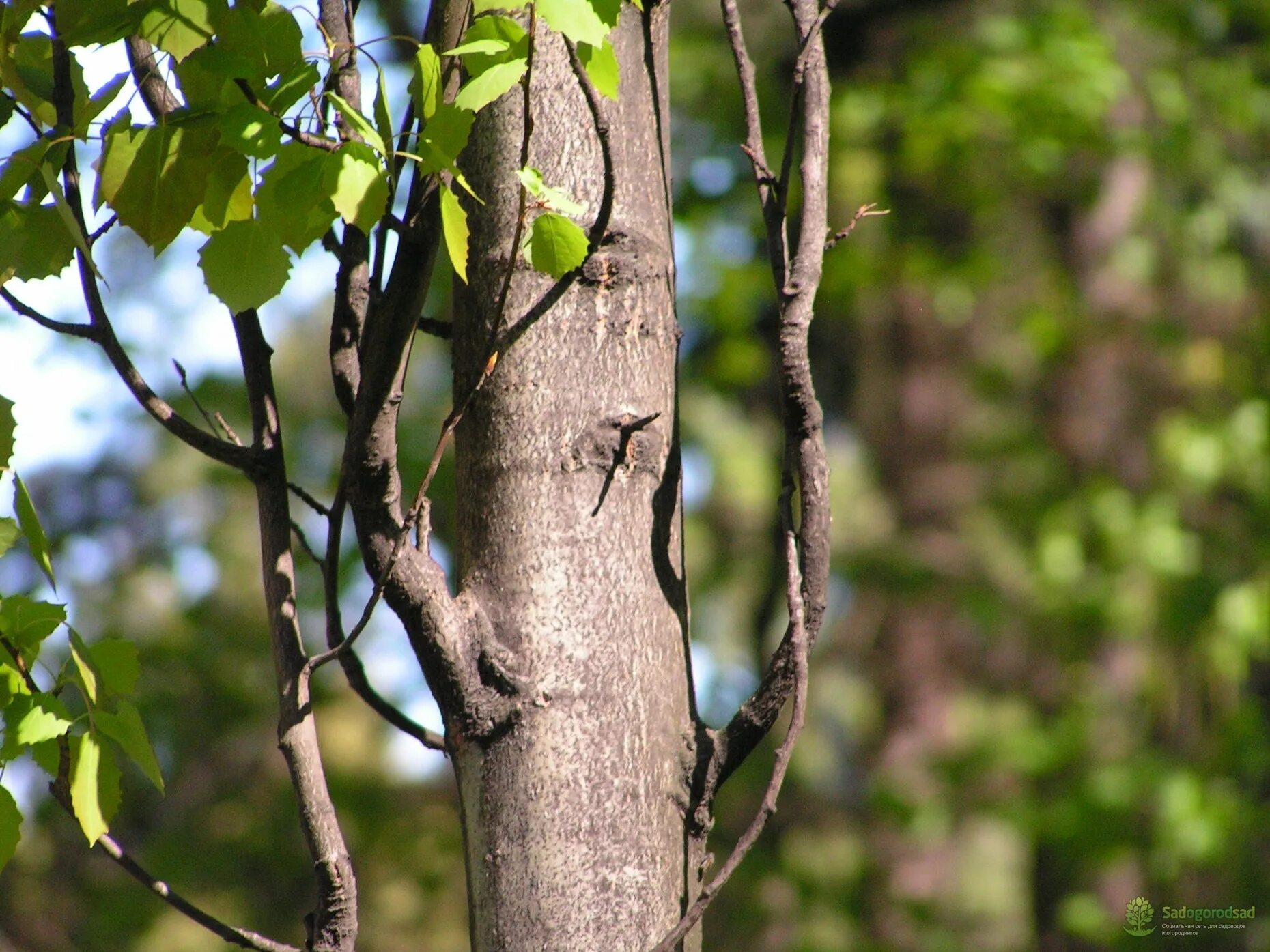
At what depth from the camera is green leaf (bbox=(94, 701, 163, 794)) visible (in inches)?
44.5

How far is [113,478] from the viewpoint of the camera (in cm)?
765

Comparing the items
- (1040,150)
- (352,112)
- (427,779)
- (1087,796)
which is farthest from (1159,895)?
(352,112)

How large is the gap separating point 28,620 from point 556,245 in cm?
64

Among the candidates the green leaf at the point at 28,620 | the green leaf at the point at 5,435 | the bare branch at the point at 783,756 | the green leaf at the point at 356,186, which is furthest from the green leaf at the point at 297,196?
the bare branch at the point at 783,756

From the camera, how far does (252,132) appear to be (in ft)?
3.22

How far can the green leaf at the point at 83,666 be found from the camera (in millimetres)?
1104

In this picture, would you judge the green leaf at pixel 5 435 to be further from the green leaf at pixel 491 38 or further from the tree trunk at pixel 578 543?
the green leaf at pixel 491 38

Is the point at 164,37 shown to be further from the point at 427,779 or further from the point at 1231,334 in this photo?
the point at 427,779

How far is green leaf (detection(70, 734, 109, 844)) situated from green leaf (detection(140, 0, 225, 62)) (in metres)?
0.65

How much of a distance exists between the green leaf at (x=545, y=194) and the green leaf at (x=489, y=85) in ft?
0.22

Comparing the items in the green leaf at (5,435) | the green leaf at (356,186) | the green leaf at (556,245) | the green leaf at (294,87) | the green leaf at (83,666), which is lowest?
A: the green leaf at (83,666)

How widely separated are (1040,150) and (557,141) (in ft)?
15.1

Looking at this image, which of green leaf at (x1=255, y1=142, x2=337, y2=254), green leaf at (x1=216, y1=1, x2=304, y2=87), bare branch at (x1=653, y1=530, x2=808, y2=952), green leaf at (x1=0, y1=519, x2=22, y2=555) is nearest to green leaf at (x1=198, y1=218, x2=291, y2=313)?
green leaf at (x1=255, y1=142, x2=337, y2=254)

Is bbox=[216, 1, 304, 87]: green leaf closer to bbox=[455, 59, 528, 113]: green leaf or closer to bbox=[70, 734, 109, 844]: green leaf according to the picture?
bbox=[455, 59, 528, 113]: green leaf
